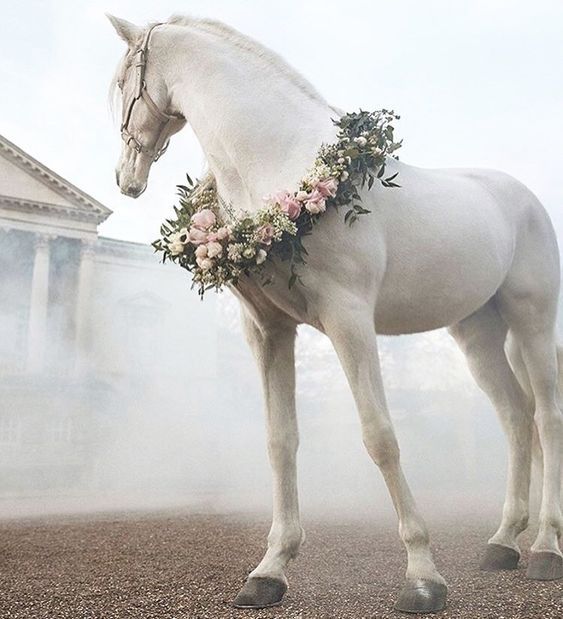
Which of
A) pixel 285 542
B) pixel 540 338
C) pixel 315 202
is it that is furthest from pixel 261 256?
pixel 540 338

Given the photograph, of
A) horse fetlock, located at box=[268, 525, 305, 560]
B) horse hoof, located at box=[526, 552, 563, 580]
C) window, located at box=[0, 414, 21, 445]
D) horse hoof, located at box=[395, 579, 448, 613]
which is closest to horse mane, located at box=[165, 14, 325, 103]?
horse fetlock, located at box=[268, 525, 305, 560]

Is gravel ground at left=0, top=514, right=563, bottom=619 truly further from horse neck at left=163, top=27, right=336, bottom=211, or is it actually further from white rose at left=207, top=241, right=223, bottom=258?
horse neck at left=163, top=27, right=336, bottom=211

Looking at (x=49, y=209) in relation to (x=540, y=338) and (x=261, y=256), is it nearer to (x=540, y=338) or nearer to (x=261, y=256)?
(x=540, y=338)

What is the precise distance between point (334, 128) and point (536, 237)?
1.71 meters

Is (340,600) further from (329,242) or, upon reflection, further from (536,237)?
(536,237)

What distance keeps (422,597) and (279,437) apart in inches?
39.9

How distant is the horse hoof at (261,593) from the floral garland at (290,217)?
52.5 inches

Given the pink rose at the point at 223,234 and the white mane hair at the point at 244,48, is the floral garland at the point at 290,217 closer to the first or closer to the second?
the pink rose at the point at 223,234

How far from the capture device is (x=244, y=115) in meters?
3.31

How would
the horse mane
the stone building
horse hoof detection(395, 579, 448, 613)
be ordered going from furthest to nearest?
the stone building → the horse mane → horse hoof detection(395, 579, 448, 613)

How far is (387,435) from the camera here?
2953mm

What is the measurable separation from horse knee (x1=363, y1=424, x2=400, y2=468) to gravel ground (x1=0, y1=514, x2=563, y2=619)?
1.97 ft

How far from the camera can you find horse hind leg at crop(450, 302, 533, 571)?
4184mm

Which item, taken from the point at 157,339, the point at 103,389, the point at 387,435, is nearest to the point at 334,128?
the point at 387,435
